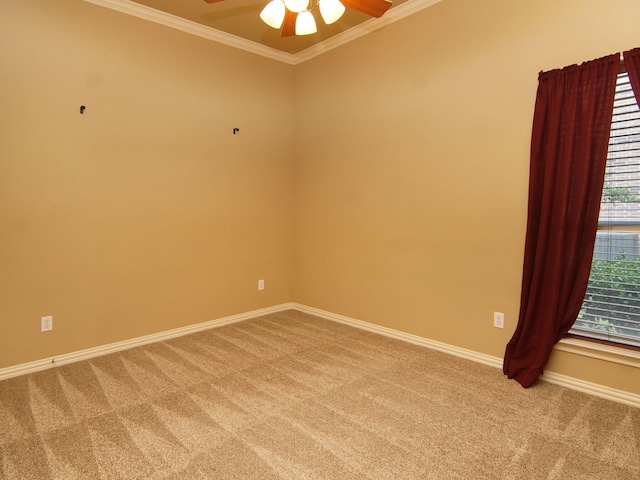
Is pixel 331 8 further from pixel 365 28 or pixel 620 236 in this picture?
pixel 620 236

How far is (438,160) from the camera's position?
10.5 ft

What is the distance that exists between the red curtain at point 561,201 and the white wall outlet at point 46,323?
3423 millimetres

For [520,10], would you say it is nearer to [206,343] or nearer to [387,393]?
[387,393]

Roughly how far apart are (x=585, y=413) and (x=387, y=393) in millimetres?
1152

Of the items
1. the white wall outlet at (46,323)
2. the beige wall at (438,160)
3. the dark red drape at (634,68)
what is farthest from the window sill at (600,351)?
the white wall outlet at (46,323)

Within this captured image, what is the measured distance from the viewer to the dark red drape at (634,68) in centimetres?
220

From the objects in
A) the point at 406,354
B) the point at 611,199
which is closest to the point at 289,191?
the point at 406,354

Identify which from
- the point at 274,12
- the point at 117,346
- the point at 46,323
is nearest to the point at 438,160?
the point at 274,12

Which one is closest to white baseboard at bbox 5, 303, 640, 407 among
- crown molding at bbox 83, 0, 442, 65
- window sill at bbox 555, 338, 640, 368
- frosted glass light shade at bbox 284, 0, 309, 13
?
window sill at bbox 555, 338, 640, 368

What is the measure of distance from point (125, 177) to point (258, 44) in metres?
1.98

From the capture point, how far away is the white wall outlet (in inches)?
115

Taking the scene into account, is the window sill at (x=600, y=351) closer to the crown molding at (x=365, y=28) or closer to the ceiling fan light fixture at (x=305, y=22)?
the ceiling fan light fixture at (x=305, y=22)

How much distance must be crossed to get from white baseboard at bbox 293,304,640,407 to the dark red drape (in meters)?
1.77

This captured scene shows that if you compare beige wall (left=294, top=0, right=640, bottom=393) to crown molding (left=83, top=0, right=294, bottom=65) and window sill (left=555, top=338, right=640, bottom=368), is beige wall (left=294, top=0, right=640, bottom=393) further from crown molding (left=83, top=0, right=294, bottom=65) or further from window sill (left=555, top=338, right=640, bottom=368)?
Answer: crown molding (left=83, top=0, right=294, bottom=65)
